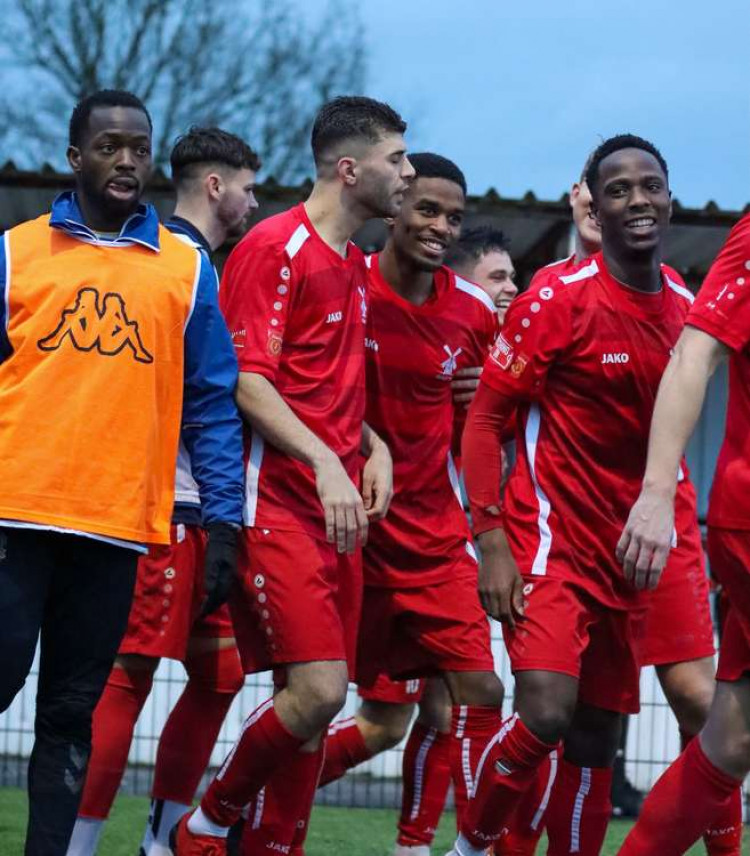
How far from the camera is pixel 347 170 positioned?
5.61 m

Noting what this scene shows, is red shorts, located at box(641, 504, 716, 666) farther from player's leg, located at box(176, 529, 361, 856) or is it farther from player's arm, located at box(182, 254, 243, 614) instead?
player's arm, located at box(182, 254, 243, 614)

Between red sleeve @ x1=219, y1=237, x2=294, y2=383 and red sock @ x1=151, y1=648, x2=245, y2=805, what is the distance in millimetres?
1360

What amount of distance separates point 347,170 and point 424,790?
2.36 m

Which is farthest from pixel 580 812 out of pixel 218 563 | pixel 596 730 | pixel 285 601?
pixel 218 563

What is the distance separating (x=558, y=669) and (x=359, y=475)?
40.6 inches

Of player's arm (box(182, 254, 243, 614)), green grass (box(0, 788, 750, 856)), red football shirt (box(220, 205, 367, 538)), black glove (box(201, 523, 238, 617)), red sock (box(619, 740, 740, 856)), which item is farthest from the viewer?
green grass (box(0, 788, 750, 856))

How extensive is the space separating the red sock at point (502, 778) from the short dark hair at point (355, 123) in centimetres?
195

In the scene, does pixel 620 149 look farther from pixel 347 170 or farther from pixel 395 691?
pixel 395 691

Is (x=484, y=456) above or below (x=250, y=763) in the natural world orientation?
above

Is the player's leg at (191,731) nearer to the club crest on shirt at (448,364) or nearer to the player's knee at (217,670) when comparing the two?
the player's knee at (217,670)

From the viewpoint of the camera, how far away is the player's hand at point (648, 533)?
166 inches

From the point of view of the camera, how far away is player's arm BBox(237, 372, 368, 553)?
498 cm

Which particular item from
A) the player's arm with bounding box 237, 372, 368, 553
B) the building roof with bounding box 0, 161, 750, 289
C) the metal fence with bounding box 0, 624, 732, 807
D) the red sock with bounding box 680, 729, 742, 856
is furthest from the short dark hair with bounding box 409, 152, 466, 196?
the building roof with bounding box 0, 161, 750, 289

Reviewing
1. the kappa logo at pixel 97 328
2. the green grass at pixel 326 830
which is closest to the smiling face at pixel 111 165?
the kappa logo at pixel 97 328
